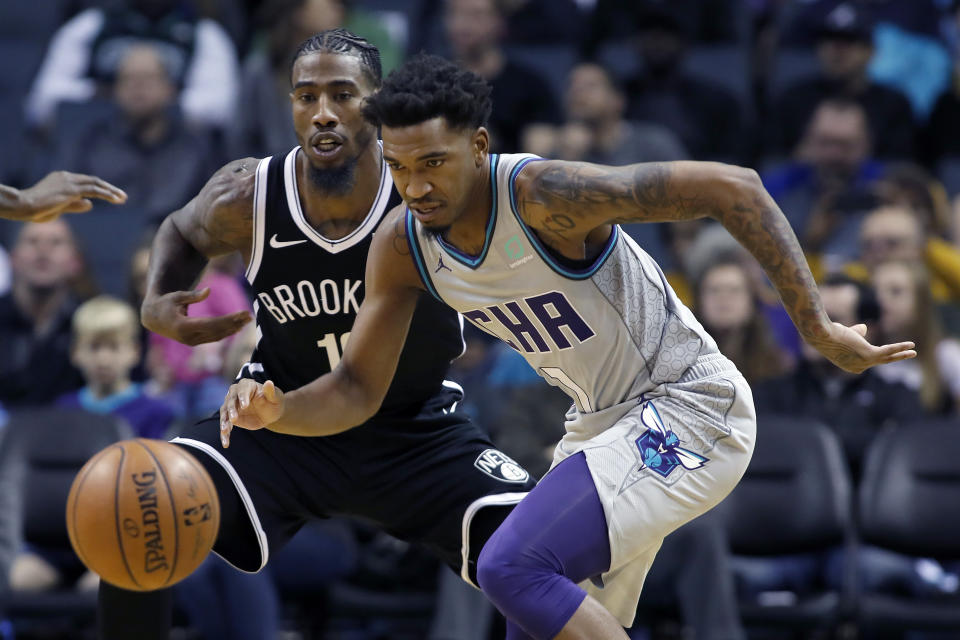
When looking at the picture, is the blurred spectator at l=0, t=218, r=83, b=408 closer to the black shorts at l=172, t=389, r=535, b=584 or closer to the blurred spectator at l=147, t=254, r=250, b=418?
the blurred spectator at l=147, t=254, r=250, b=418

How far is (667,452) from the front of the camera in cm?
412

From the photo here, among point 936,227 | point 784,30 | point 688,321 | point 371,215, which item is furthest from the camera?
point 784,30

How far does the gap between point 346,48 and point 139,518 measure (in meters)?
1.64

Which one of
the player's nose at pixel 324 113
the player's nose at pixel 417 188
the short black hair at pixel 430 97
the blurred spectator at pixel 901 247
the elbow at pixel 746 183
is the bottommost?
the blurred spectator at pixel 901 247

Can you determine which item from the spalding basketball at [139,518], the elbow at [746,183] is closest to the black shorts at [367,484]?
the spalding basketball at [139,518]

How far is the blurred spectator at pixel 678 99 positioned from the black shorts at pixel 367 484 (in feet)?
15.7

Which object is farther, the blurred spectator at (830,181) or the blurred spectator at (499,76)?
the blurred spectator at (499,76)

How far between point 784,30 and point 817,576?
4444 mm

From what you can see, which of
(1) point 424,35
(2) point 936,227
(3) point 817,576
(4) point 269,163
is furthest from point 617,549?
(1) point 424,35

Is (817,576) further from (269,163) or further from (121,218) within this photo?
(121,218)

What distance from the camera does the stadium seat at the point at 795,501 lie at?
6801mm

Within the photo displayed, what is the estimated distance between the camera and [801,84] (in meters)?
9.31

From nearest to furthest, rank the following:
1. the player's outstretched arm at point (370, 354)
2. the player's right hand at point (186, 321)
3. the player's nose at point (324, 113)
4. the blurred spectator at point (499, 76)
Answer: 1. the player's outstretched arm at point (370, 354)
2. the player's right hand at point (186, 321)
3. the player's nose at point (324, 113)
4. the blurred spectator at point (499, 76)

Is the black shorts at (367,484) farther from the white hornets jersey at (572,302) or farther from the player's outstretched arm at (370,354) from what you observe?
the white hornets jersey at (572,302)
